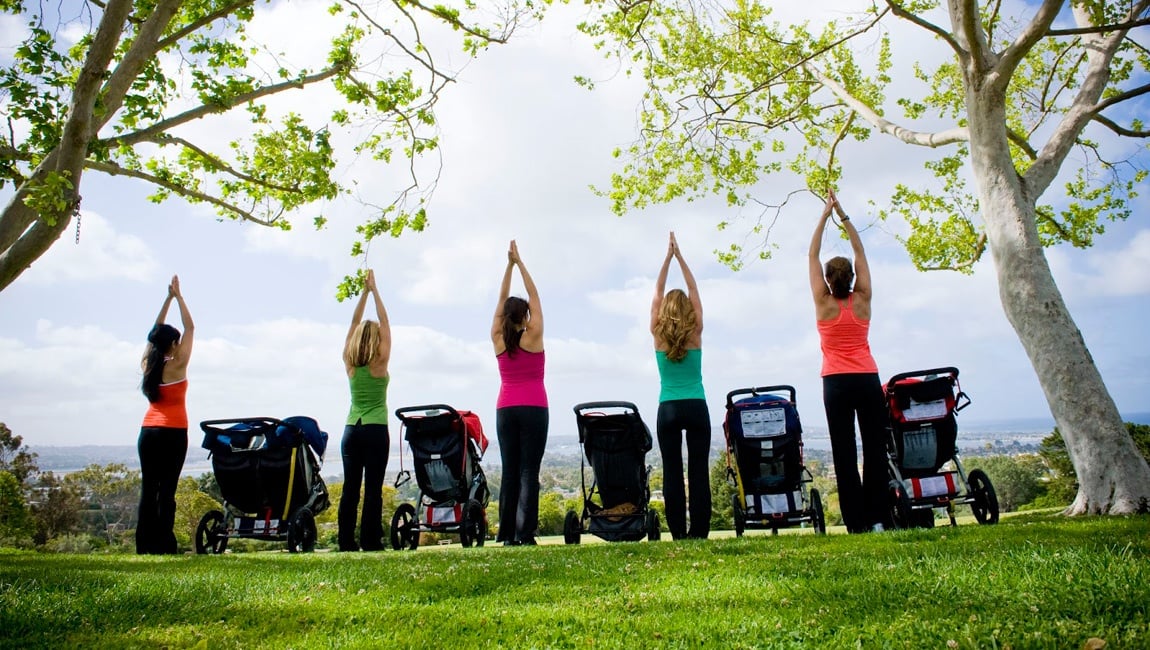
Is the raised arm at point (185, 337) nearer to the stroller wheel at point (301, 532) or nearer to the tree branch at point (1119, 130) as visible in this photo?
the stroller wheel at point (301, 532)

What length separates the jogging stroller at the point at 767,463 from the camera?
7207 millimetres

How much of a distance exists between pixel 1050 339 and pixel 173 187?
11.7 meters

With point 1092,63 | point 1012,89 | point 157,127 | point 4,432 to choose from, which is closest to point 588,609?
point 157,127

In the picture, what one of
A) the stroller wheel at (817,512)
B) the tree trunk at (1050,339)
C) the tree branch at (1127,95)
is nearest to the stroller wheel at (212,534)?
the stroller wheel at (817,512)

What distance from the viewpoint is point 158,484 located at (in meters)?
7.32

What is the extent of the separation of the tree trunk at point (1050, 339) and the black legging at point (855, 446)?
2.22 meters

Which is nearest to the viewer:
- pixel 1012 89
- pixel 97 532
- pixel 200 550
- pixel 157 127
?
pixel 200 550

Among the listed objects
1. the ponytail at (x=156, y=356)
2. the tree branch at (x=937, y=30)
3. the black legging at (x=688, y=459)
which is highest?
the tree branch at (x=937, y=30)

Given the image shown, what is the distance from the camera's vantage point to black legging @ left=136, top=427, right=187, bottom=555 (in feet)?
23.9

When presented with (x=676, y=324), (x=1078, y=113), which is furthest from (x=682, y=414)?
(x=1078, y=113)

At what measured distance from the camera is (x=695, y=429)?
6637mm

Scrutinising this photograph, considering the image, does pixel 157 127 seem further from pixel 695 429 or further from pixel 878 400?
pixel 878 400

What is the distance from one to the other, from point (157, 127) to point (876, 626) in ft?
30.8

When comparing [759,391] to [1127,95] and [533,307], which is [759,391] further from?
[1127,95]
